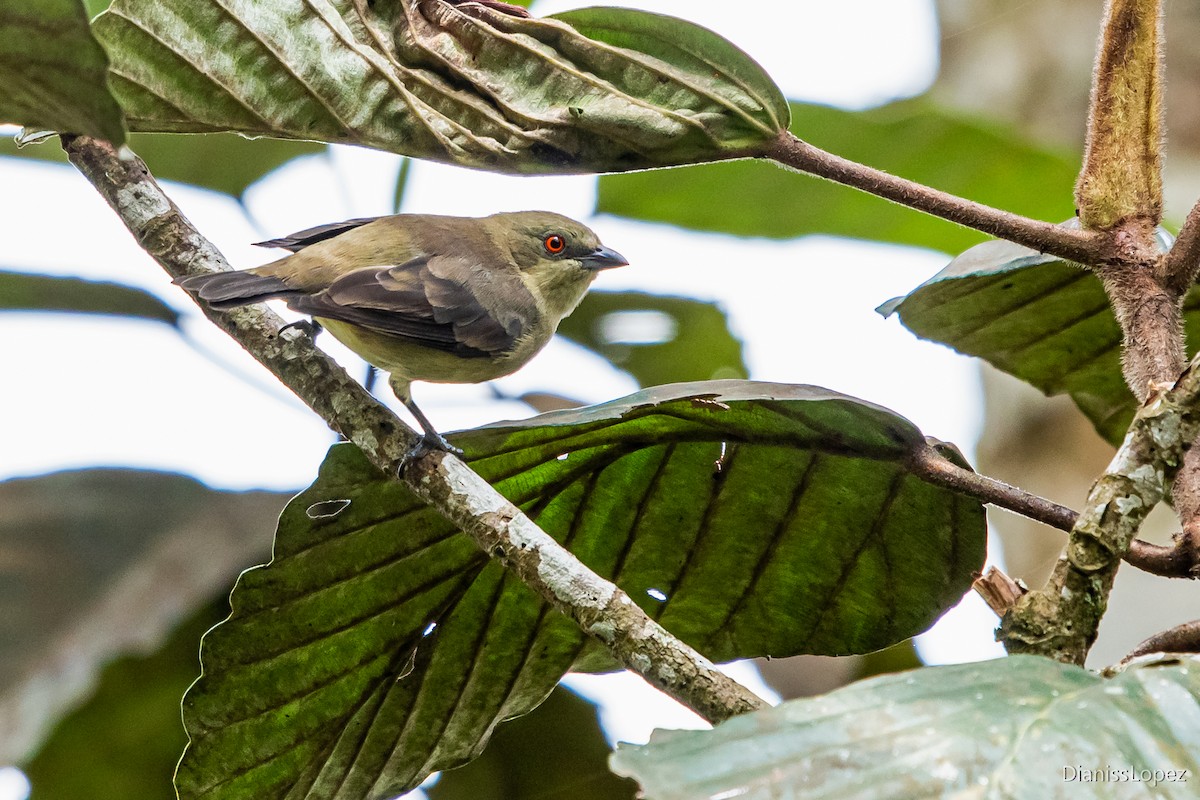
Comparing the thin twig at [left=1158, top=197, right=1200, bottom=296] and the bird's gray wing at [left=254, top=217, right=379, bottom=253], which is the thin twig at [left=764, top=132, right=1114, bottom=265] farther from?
the bird's gray wing at [left=254, top=217, right=379, bottom=253]

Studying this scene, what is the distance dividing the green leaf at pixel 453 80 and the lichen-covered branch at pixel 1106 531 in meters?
0.78

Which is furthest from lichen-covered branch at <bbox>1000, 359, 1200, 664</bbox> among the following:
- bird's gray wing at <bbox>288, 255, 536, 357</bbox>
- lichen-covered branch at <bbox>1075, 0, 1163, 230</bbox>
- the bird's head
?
the bird's head

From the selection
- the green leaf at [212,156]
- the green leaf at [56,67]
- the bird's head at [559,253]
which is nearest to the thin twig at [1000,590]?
the green leaf at [56,67]

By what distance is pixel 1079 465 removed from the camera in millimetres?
4254

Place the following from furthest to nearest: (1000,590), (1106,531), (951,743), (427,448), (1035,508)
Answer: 1. (427,448)
2. (1035,508)
3. (1000,590)
4. (1106,531)
5. (951,743)

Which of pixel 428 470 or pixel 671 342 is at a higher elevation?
pixel 671 342

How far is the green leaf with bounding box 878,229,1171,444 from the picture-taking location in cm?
233

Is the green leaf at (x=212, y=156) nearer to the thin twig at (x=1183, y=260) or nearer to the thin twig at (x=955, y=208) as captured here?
the thin twig at (x=955, y=208)

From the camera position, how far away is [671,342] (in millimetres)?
4422

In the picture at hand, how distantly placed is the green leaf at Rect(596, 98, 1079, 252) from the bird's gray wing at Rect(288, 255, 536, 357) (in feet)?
2.53

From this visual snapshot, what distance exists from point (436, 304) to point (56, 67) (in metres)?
2.18

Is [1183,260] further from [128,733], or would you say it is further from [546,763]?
[128,733]

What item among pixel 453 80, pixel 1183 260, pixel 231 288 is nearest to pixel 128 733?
pixel 231 288

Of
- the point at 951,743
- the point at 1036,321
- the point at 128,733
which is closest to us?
the point at 951,743
